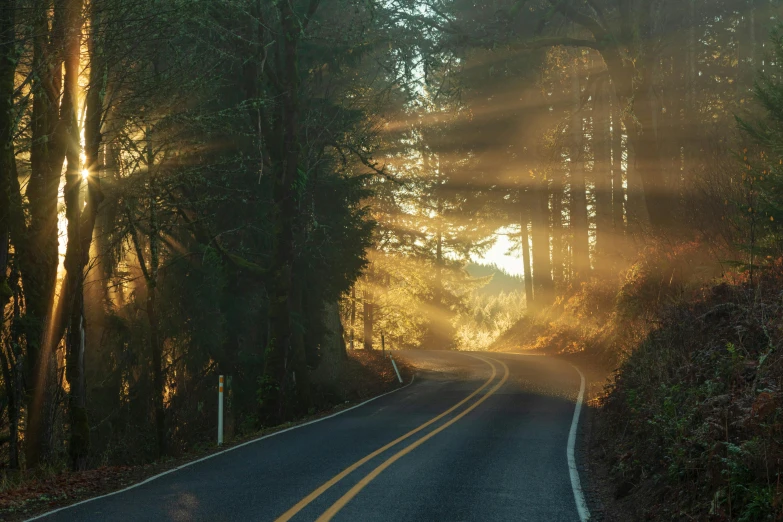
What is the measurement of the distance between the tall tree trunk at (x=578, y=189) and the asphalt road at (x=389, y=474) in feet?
63.8

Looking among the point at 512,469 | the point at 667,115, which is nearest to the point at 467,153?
the point at 667,115

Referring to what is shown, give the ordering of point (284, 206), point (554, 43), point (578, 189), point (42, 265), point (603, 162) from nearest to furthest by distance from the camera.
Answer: point (42, 265), point (284, 206), point (554, 43), point (603, 162), point (578, 189)

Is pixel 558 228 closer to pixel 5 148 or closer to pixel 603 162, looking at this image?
pixel 603 162

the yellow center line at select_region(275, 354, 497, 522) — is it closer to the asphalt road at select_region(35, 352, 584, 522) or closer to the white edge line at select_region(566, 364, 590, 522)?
the asphalt road at select_region(35, 352, 584, 522)

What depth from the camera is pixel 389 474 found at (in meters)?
10.3

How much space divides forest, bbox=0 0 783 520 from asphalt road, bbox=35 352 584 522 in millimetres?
1862

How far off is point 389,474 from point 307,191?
13572 millimetres

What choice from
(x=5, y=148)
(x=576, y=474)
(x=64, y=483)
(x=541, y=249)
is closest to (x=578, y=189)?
(x=541, y=249)

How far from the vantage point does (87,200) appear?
14102 mm

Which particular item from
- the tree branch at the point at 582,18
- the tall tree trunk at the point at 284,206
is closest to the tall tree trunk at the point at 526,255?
the tree branch at the point at 582,18

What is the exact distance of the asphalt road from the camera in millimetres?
8328

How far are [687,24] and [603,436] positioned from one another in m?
23.3

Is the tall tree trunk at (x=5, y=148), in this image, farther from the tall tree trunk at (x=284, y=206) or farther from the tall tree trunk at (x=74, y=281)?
the tall tree trunk at (x=284, y=206)

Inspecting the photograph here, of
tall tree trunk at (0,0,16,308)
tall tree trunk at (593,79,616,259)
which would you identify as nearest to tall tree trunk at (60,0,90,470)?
tall tree trunk at (0,0,16,308)
